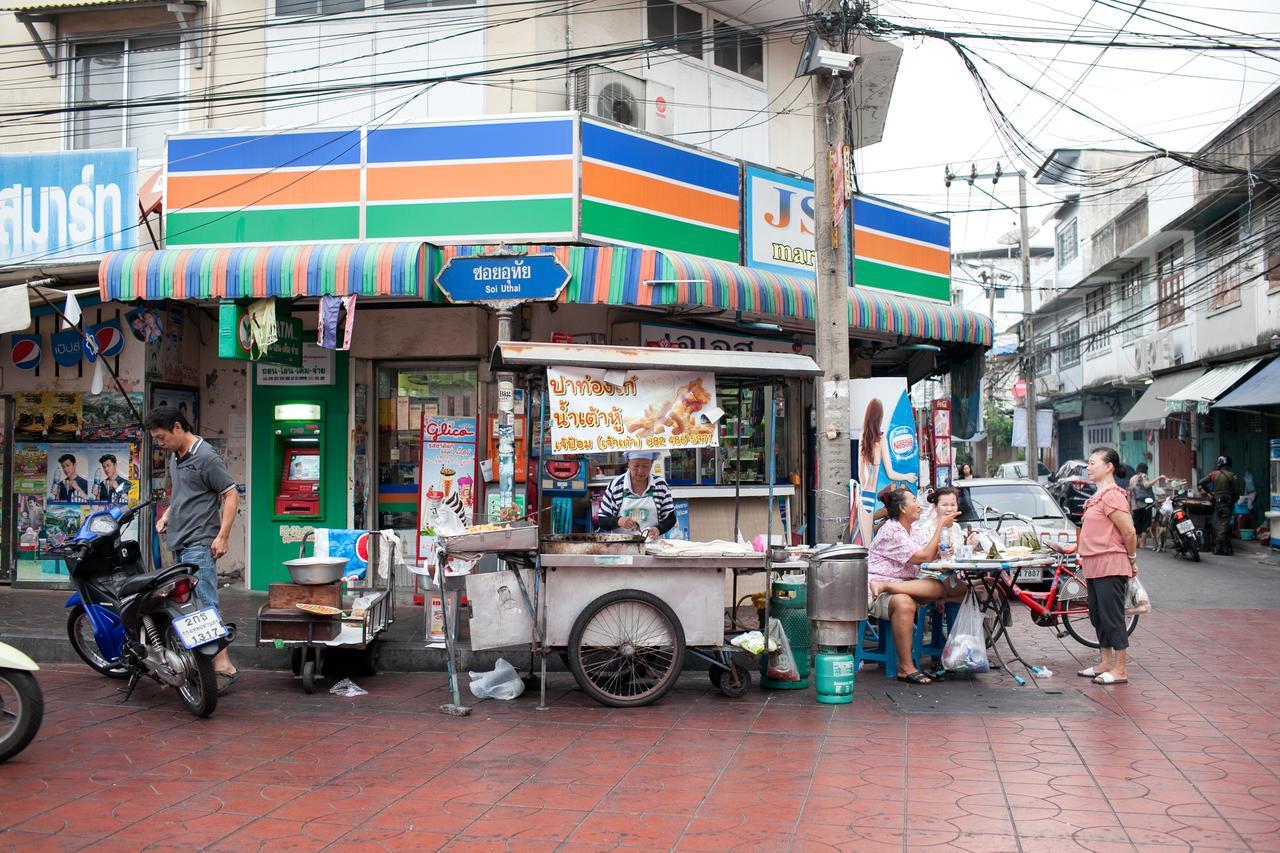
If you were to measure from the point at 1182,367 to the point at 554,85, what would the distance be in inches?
832

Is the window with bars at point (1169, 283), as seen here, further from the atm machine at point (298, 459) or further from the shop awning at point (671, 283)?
the atm machine at point (298, 459)

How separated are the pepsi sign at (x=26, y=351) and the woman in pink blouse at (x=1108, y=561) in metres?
11.0

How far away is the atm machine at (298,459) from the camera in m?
11.9

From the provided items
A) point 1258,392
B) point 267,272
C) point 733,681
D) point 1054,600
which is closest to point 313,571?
point 733,681

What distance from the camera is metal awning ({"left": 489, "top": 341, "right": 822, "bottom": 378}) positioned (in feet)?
25.1

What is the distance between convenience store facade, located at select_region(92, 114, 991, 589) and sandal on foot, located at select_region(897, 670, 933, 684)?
9.42 ft

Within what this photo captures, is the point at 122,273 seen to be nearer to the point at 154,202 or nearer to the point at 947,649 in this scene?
the point at 154,202

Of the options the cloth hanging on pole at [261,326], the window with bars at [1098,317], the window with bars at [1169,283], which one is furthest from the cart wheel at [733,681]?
the window with bars at [1098,317]

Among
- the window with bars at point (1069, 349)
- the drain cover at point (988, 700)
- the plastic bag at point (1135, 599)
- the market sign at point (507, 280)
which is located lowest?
the drain cover at point (988, 700)

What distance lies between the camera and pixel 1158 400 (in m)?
27.0

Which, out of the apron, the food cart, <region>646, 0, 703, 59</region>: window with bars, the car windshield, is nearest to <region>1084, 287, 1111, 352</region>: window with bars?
the car windshield

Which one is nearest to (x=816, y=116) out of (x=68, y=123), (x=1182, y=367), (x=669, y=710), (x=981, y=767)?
(x=669, y=710)

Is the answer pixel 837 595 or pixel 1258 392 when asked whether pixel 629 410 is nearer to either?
pixel 837 595

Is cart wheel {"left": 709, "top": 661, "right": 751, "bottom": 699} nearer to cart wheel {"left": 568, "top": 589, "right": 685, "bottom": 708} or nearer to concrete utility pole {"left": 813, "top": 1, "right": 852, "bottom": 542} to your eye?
cart wheel {"left": 568, "top": 589, "right": 685, "bottom": 708}
